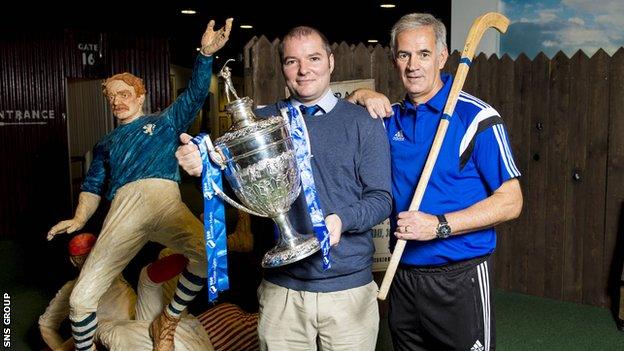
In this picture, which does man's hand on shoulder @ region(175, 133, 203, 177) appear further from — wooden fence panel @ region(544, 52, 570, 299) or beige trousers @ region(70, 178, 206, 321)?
wooden fence panel @ region(544, 52, 570, 299)

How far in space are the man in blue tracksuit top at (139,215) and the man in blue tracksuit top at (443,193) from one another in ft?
4.29

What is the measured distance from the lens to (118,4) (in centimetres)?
751

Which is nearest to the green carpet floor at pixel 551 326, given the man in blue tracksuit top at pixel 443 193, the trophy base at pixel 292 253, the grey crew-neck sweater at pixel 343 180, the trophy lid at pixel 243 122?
the man in blue tracksuit top at pixel 443 193

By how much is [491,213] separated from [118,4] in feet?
21.5

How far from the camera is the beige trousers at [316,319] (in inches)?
77.1

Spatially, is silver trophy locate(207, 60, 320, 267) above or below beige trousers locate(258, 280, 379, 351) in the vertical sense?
above

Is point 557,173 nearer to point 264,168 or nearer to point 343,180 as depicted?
point 343,180

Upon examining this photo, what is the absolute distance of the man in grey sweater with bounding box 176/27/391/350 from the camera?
74.9 inches

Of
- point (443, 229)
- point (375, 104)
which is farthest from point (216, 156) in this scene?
point (443, 229)

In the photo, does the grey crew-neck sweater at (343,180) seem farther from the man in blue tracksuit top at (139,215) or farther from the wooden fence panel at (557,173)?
the wooden fence panel at (557,173)

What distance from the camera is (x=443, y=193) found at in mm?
2002

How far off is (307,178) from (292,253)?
0.22 meters

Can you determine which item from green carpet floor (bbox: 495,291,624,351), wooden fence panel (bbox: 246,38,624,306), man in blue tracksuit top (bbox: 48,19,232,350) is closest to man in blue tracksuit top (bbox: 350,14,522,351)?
man in blue tracksuit top (bbox: 48,19,232,350)

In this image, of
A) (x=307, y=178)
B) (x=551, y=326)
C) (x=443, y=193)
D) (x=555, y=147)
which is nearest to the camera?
(x=307, y=178)
